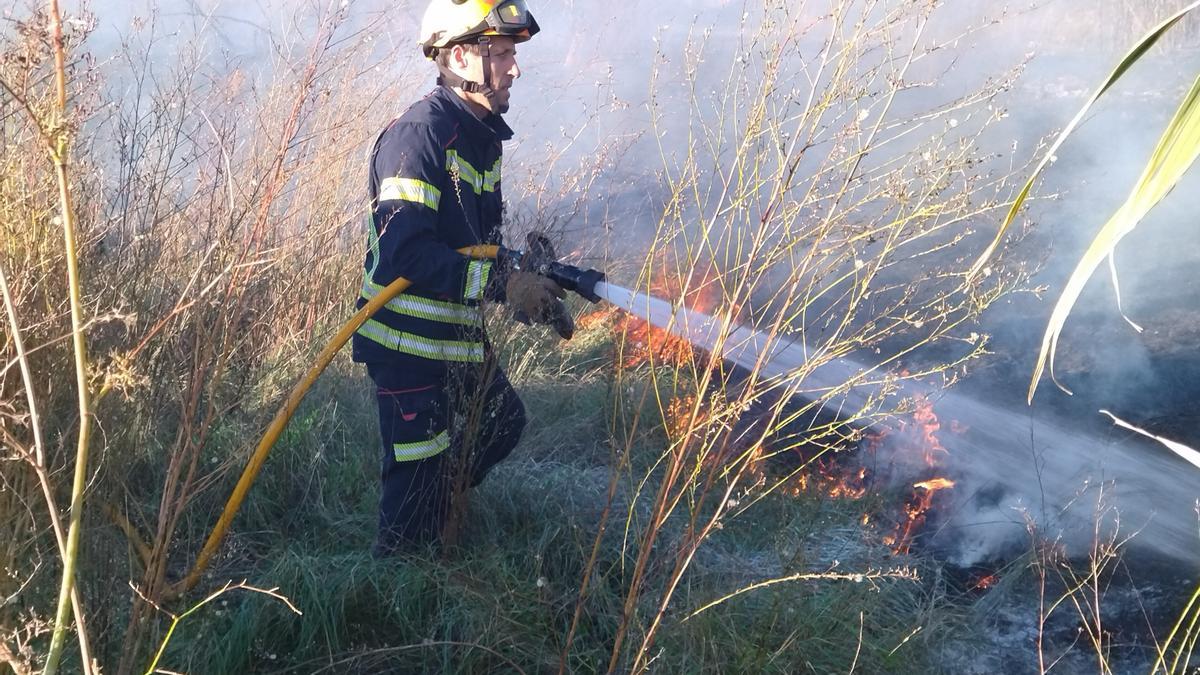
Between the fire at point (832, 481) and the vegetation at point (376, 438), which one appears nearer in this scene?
the vegetation at point (376, 438)

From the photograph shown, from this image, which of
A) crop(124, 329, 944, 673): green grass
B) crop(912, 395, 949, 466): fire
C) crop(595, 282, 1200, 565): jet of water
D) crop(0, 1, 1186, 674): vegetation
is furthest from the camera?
crop(912, 395, 949, 466): fire

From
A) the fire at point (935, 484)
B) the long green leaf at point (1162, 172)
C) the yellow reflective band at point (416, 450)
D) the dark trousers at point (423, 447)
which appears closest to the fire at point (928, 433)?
the fire at point (935, 484)

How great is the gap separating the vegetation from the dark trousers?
0.13 meters

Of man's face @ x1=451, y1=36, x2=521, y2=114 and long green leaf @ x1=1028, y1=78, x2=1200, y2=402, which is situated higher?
long green leaf @ x1=1028, y1=78, x2=1200, y2=402

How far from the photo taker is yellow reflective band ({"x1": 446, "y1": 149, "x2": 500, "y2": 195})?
3158mm

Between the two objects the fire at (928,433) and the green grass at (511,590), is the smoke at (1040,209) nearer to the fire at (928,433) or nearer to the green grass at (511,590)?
the fire at (928,433)

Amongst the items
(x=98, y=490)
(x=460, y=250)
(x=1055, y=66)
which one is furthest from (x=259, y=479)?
(x=1055, y=66)

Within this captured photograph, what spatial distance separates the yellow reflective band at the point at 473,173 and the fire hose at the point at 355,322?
241mm

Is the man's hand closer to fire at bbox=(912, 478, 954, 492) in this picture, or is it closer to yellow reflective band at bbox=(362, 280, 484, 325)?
yellow reflective band at bbox=(362, 280, 484, 325)

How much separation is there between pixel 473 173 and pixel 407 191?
0.35 metres

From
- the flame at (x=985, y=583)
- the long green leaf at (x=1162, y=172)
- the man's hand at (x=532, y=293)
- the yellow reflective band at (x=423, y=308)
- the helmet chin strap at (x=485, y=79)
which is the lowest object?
the flame at (x=985, y=583)

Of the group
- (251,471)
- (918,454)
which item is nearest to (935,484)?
(918,454)

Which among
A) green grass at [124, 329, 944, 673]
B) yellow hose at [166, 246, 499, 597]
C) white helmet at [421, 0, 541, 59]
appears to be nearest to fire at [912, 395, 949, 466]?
green grass at [124, 329, 944, 673]

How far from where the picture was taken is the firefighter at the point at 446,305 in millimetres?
3158
